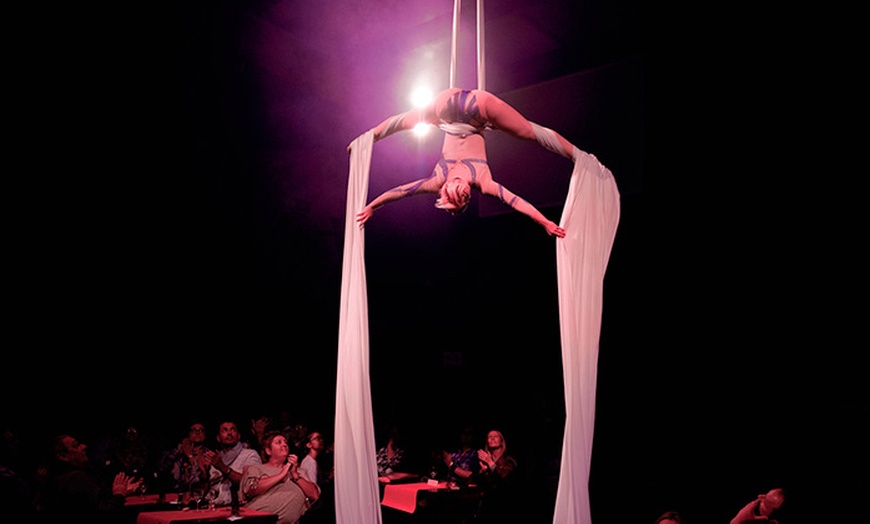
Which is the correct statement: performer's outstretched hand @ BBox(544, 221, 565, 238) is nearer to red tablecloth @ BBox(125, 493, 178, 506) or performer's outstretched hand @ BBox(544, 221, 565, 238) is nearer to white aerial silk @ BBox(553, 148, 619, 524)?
white aerial silk @ BBox(553, 148, 619, 524)

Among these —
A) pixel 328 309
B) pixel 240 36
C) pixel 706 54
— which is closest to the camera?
pixel 706 54

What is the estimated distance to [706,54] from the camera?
472 centimetres

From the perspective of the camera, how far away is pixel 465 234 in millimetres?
7203

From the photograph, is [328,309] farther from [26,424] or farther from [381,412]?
[26,424]

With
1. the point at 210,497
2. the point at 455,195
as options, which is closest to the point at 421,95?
the point at 455,195

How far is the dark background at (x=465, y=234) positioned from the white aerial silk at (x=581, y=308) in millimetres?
1273

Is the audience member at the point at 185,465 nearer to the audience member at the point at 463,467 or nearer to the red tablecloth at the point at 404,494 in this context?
the red tablecloth at the point at 404,494

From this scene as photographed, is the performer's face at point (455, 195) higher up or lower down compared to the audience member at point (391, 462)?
higher up

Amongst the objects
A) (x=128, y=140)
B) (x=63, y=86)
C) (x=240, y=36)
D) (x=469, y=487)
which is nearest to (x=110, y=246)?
(x=128, y=140)

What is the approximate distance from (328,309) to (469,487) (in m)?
2.65

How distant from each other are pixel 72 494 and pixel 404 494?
8.33 ft

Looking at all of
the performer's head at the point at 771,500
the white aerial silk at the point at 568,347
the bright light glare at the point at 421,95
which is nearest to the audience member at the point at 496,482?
the white aerial silk at the point at 568,347

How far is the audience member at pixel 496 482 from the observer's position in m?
5.03

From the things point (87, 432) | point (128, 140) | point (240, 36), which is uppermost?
point (240, 36)
